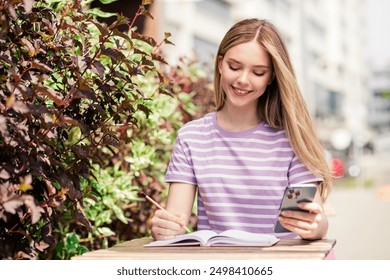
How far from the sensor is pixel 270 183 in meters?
2.97

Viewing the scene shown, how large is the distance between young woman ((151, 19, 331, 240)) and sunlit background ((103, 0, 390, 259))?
50 centimetres

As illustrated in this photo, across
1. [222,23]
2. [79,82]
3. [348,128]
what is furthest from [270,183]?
[348,128]

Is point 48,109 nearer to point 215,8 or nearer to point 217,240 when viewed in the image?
point 217,240

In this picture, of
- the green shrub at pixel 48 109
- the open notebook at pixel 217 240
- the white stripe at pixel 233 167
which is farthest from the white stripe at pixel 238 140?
the open notebook at pixel 217 240

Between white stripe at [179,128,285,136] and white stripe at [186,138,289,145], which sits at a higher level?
white stripe at [179,128,285,136]

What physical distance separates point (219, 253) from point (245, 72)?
860 millimetres

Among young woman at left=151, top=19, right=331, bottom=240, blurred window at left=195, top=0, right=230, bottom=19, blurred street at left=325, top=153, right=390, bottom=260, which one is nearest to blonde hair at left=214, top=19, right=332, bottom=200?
young woman at left=151, top=19, right=331, bottom=240

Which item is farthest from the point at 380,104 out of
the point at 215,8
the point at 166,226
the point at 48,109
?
the point at 48,109

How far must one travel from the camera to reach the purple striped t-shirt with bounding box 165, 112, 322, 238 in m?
2.97

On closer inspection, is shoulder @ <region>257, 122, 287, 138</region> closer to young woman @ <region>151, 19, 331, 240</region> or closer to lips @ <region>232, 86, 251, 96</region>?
young woman @ <region>151, 19, 331, 240</region>

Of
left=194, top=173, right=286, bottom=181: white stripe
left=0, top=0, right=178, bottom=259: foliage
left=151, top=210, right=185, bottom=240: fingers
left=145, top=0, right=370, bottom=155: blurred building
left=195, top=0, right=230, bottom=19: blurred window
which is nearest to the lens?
left=0, top=0, right=178, bottom=259: foliage

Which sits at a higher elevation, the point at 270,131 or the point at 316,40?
the point at 316,40

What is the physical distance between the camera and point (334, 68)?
58.2 metres
